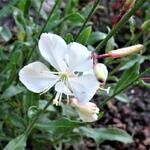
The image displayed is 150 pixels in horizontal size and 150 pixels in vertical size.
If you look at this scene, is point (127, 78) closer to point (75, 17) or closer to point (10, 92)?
point (75, 17)

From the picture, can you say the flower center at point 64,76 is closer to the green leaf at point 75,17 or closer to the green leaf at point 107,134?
the green leaf at point 75,17

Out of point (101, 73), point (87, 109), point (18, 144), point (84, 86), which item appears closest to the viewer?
point (101, 73)

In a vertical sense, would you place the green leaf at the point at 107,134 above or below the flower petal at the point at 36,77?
below

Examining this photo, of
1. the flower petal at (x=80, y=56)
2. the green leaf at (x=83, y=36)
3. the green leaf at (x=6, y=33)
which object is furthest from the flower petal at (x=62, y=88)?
the green leaf at (x=6, y=33)

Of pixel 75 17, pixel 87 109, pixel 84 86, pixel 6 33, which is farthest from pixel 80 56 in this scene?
pixel 6 33

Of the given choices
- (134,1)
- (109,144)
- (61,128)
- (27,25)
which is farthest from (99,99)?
(134,1)

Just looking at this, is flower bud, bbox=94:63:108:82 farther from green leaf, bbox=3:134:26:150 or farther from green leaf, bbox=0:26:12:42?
green leaf, bbox=0:26:12:42

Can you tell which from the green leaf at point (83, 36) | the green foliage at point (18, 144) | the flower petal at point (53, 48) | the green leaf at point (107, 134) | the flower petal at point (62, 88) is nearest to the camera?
the flower petal at point (53, 48)
